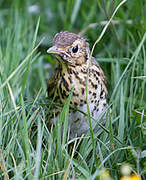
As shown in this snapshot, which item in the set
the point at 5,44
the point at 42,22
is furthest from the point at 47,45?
the point at 42,22

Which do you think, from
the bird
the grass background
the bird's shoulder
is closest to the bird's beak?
the bird

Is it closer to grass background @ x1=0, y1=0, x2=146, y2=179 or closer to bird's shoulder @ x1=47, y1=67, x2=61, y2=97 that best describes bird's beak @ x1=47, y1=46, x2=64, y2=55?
grass background @ x1=0, y1=0, x2=146, y2=179

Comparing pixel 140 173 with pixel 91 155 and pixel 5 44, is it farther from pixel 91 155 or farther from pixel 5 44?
pixel 5 44

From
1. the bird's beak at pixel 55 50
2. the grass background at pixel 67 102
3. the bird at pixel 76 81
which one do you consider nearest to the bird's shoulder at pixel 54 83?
the bird at pixel 76 81

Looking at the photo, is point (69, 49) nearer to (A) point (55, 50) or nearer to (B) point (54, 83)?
(A) point (55, 50)

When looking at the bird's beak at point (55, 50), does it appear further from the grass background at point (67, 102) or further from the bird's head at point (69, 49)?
the grass background at point (67, 102)
